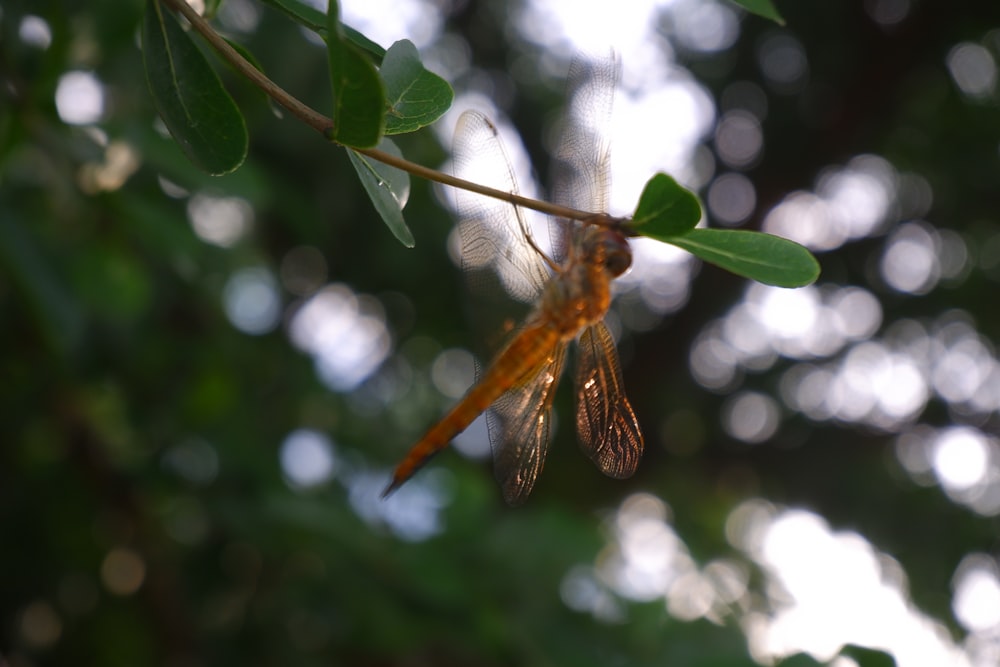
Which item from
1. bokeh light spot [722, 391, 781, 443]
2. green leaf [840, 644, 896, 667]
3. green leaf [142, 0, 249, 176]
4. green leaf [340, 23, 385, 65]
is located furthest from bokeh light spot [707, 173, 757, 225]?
green leaf [142, 0, 249, 176]

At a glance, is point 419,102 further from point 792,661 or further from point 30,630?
point 30,630

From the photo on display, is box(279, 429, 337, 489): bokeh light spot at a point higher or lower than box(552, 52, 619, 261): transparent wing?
lower

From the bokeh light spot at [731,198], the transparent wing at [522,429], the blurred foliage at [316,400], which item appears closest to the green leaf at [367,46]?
the transparent wing at [522,429]

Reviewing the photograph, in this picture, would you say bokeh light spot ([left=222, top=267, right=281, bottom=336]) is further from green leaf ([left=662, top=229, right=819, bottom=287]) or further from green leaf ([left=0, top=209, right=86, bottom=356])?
green leaf ([left=662, top=229, right=819, bottom=287])

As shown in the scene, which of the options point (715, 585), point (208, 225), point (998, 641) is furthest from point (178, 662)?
point (998, 641)

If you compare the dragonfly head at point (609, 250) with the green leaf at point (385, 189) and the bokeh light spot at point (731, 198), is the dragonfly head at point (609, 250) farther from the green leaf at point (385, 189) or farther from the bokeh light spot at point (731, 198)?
the bokeh light spot at point (731, 198)

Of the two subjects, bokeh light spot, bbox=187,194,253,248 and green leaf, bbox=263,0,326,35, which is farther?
bokeh light spot, bbox=187,194,253,248

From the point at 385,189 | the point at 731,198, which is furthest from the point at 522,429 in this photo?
the point at 731,198
